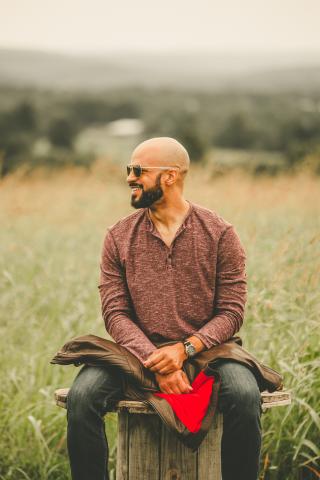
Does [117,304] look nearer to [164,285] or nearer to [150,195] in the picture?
[164,285]

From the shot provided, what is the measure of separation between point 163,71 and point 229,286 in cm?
3052

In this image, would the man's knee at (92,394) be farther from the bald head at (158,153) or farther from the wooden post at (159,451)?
the bald head at (158,153)

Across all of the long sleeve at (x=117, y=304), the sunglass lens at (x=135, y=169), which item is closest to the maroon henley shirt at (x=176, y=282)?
the long sleeve at (x=117, y=304)

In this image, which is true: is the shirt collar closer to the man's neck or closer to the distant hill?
the man's neck

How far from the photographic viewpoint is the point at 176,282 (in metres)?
2.77

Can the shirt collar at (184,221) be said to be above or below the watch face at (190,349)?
above

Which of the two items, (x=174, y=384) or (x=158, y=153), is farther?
(x=158, y=153)

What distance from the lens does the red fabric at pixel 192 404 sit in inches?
97.0

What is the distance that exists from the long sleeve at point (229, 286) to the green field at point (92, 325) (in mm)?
560

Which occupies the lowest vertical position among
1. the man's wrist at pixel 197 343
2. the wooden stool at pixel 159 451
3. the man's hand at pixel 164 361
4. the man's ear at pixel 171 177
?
the wooden stool at pixel 159 451

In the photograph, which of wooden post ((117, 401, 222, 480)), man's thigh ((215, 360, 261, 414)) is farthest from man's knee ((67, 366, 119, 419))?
man's thigh ((215, 360, 261, 414))

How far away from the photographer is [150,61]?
104ft

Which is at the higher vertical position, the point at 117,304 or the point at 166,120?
the point at 166,120

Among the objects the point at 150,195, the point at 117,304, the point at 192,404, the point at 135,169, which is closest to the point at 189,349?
the point at 192,404
